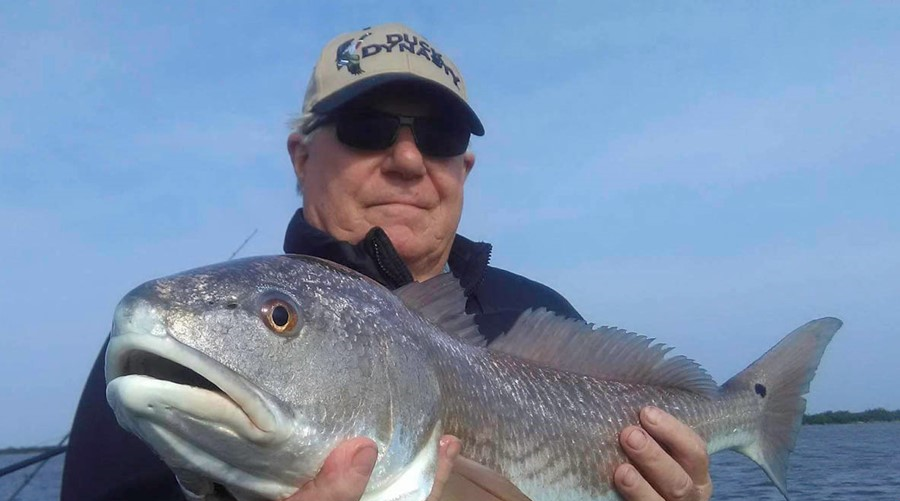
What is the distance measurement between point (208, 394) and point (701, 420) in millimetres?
2480

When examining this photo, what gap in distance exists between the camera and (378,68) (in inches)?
161

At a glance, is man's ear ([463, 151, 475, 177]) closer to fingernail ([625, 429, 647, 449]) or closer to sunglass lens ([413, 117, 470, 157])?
sunglass lens ([413, 117, 470, 157])

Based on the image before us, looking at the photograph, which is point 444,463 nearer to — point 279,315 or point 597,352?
point 279,315

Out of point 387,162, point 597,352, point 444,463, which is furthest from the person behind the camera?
point 387,162

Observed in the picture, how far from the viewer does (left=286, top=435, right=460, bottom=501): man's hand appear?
85.5 inches

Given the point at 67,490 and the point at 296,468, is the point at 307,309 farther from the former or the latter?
the point at 67,490

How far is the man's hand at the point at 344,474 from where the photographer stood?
217 cm

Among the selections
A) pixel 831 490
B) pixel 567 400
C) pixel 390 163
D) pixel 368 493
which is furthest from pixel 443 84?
pixel 831 490

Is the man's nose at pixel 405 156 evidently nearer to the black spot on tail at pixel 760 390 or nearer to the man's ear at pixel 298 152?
the man's ear at pixel 298 152

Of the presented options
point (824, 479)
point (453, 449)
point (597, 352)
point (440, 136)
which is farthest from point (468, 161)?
point (824, 479)

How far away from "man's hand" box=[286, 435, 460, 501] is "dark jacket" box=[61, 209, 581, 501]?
3.83 ft

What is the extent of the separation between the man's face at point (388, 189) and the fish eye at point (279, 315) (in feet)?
6.62

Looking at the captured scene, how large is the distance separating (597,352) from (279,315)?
1741 mm

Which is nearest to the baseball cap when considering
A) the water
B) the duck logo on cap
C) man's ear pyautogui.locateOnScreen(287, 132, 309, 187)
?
the duck logo on cap
